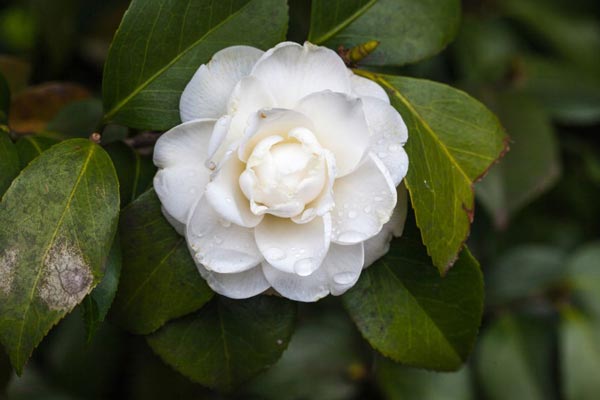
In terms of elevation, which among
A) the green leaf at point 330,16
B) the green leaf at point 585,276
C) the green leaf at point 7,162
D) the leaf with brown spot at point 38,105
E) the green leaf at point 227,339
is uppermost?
the green leaf at point 330,16

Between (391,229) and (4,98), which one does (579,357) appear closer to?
(391,229)

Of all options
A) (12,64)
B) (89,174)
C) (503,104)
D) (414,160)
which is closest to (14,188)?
(89,174)

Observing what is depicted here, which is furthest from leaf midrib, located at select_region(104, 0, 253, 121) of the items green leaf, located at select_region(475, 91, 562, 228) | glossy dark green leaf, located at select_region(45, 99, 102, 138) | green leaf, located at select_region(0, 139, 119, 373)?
green leaf, located at select_region(475, 91, 562, 228)

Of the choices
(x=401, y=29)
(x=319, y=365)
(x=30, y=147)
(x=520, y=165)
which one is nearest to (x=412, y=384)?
(x=319, y=365)

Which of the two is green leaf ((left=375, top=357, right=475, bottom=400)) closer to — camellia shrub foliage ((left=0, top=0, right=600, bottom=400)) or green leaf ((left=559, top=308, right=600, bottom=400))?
green leaf ((left=559, top=308, right=600, bottom=400))

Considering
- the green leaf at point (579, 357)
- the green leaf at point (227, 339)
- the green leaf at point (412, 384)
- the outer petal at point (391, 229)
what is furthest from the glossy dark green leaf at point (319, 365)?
the outer petal at point (391, 229)

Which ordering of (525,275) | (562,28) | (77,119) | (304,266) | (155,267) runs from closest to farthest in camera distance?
(304,266)
(155,267)
(77,119)
(525,275)
(562,28)

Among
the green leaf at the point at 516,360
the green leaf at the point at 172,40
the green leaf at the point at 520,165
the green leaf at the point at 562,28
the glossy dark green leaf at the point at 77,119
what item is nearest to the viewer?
the green leaf at the point at 172,40

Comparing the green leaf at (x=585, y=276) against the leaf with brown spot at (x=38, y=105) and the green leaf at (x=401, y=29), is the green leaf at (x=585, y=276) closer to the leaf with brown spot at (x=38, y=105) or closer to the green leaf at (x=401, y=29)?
the green leaf at (x=401, y=29)
